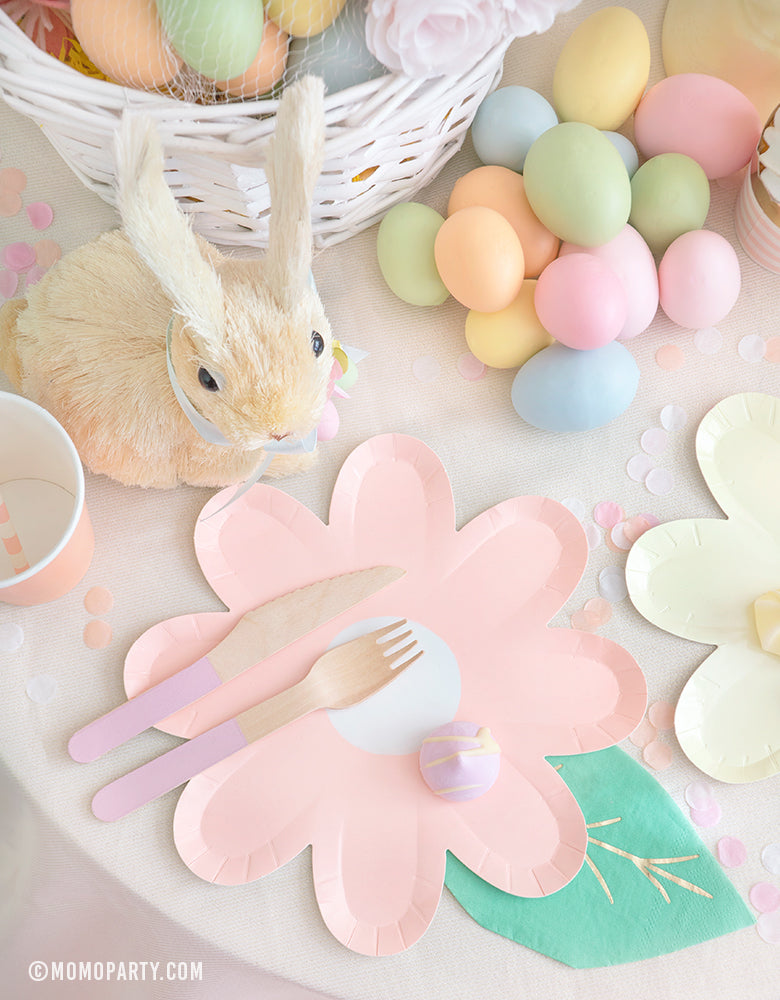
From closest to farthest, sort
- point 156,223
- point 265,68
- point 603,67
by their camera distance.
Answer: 1. point 156,223
2. point 265,68
3. point 603,67

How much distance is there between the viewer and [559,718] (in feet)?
1.82

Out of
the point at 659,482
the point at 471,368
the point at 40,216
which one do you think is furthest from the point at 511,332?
the point at 40,216

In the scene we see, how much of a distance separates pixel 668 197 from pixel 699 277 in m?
0.06

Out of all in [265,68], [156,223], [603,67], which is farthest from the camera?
[603,67]

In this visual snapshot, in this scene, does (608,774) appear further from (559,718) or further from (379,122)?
(379,122)

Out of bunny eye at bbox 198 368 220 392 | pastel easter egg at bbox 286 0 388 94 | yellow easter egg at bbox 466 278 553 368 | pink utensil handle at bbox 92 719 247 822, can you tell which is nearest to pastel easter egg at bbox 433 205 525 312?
yellow easter egg at bbox 466 278 553 368

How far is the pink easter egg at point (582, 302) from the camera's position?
1.81ft

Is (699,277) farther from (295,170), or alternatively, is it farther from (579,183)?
(295,170)

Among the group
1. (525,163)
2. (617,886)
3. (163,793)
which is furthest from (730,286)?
(163,793)

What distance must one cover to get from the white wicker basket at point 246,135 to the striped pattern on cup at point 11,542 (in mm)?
231

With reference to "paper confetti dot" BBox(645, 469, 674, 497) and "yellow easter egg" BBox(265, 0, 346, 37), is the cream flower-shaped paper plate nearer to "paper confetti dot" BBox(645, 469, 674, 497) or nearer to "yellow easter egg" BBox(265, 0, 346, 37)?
"paper confetti dot" BBox(645, 469, 674, 497)

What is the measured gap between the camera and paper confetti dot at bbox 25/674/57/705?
550 millimetres

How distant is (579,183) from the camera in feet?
1.83

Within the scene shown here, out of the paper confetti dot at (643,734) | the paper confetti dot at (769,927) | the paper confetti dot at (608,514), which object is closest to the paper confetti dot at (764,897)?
the paper confetti dot at (769,927)
